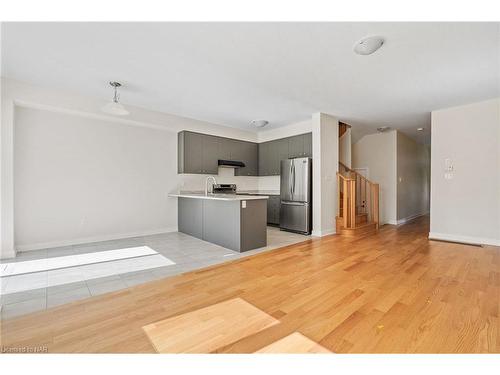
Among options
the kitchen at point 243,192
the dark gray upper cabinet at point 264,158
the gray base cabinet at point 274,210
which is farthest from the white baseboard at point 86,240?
the dark gray upper cabinet at point 264,158

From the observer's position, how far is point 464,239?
170 inches

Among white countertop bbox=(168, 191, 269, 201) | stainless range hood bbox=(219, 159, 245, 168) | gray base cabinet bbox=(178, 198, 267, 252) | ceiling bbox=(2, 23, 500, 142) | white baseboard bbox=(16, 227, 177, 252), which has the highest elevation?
ceiling bbox=(2, 23, 500, 142)

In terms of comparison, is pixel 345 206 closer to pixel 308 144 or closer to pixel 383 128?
pixel 308 144

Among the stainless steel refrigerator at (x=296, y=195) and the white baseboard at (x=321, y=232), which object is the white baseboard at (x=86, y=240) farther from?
the white baseboard at (x=321, y=232)

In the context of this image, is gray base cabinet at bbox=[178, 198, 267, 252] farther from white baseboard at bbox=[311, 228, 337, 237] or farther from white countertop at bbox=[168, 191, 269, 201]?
white baseboard at bbox=[311, 228, 337, 237]

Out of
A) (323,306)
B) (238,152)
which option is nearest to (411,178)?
(238,152)

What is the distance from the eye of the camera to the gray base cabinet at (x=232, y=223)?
11.9 feet

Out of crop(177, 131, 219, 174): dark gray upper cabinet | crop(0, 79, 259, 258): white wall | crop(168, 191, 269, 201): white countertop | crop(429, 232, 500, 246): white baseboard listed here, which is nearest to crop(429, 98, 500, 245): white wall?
crop(429, 232, 500, 246): white baseboard

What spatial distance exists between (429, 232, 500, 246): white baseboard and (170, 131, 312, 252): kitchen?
2.58 meters

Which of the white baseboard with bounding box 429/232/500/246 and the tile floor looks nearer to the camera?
the tile floor

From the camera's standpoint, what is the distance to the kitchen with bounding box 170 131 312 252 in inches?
148
